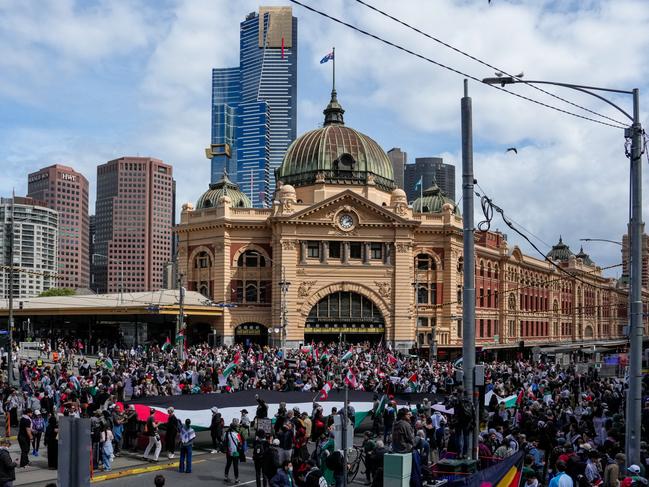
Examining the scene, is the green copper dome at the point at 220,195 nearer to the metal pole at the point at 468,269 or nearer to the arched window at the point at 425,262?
the arched window at the point at 425,262

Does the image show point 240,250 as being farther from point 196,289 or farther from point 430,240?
point 430,240

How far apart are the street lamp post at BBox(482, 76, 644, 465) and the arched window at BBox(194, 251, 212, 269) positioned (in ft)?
189

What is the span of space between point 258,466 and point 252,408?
23.3ft

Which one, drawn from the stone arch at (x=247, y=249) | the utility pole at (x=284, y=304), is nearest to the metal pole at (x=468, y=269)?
the utility pole at (x=284, y=304)

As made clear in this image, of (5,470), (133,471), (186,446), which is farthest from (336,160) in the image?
(5,470)

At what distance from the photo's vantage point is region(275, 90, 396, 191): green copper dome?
7412 centimetres

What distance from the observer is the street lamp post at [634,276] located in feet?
53.8

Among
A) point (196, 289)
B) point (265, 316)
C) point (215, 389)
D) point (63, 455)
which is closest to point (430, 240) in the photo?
point (265, 316)

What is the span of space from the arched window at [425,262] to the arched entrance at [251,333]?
53.3 feet

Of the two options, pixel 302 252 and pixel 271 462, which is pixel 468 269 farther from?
pixel 302 252

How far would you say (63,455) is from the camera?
8148 millimetres

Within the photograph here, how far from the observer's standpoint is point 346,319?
6856 centimetres

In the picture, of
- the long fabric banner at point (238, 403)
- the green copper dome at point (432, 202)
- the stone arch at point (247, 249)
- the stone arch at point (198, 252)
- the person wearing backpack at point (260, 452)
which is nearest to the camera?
the person wearing backpack at point (260, 452)

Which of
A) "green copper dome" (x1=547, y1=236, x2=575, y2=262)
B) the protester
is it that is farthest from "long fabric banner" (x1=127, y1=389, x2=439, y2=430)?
"green copper dome" (x1=547, y1=236, x2=575, y2=262)
